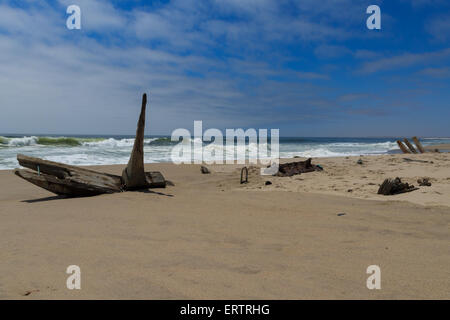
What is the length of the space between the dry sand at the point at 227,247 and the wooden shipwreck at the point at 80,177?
14.4 inches

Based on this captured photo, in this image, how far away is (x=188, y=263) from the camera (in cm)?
240

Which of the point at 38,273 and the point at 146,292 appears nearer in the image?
the point at 146,292

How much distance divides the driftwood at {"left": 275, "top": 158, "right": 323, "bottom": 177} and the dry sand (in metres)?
3.20

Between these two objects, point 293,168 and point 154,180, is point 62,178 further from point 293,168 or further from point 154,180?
point 293,168

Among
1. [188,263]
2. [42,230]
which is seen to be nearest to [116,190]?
[42,230]

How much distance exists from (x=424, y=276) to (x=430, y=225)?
67.6 inches

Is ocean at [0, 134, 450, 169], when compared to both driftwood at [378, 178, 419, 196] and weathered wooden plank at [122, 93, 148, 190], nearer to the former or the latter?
weathered wooden plank at [122, 93, 148, 190]

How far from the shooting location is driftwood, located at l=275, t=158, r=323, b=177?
851cm

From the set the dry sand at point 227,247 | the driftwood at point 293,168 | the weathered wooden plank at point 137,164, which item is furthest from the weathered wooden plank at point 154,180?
the driftwood at point 293,168

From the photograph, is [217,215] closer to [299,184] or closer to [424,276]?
[424,276]

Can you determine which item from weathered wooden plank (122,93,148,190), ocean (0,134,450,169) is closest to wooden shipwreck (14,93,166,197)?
weathered wooden plank (122,93,148,190)

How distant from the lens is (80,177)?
5523 mm

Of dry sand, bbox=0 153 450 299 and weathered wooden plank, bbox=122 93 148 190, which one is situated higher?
weathered wooden plank, bbox=122 93 148 190
